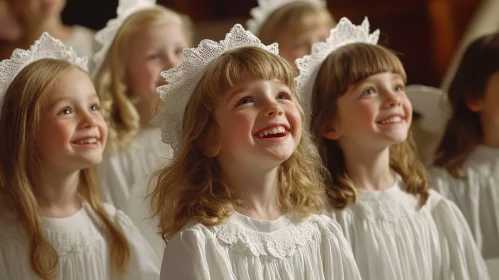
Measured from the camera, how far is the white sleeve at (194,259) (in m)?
2.50

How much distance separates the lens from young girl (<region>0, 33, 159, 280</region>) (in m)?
2.92

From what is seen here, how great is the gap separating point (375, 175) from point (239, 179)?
2.30ft

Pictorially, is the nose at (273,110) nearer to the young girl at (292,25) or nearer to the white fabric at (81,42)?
the young girl at (292,25)

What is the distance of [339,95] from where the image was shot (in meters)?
3.20

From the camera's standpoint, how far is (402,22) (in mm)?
6527

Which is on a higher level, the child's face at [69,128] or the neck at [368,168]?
the child's face at [69,128]

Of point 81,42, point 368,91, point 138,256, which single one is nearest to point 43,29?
point 81,42

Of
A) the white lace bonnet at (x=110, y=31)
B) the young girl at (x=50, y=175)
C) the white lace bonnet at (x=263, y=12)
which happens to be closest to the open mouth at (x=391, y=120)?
the young girl at (x=50, y=175)

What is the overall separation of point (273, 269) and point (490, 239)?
139cm

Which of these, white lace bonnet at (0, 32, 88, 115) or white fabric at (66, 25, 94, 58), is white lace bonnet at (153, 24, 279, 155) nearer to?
white lace bonnet at (0, 32, 88, 115)

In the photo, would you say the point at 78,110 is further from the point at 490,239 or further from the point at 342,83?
the point at 490,239

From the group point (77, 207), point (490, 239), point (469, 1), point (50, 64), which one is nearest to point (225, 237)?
point (77, 207)

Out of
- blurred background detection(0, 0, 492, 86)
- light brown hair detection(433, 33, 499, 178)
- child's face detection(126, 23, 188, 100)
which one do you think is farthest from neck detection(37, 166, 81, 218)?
blurred background detection(0, 0, 492, 86)

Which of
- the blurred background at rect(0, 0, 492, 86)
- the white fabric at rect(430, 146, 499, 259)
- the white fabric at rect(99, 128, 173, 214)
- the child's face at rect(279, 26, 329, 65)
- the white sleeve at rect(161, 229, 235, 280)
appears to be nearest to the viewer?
the white sleeve at rect(161, 229, 235, 280)
